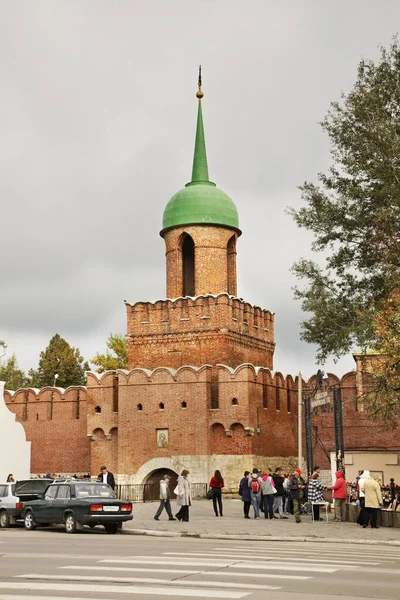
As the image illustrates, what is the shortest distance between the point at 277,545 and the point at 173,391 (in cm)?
2201

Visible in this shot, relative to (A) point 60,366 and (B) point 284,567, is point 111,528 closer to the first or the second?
(B) point 284,567

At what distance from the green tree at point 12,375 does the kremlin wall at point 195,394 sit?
22.4m

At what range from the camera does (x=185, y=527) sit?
21.1 metres

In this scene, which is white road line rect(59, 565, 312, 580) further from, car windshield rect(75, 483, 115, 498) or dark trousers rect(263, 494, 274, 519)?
dark trousers rect(263, 494, 274, 519)

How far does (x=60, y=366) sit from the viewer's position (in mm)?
61875

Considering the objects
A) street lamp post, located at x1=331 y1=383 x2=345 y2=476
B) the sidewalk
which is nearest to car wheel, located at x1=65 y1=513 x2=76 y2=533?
the sidewalk

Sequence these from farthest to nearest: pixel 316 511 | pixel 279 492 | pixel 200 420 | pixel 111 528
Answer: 1. pixel 200 420
2. pixel 279 492
3. pixel 316 511
4. pixel 111 528

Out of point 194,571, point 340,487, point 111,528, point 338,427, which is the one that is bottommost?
point 111,528

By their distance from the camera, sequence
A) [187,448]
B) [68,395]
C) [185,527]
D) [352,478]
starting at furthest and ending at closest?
1. [68,395]
2. [187,448]
3. [352,478]
4. [185,527]

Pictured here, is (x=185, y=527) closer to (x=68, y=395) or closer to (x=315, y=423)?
(x=315, y=423)

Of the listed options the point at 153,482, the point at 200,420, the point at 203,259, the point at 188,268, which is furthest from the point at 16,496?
the point at 188,268

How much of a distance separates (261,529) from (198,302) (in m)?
19.9

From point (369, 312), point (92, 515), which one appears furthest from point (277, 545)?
point (369, 312)

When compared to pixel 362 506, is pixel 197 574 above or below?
below
